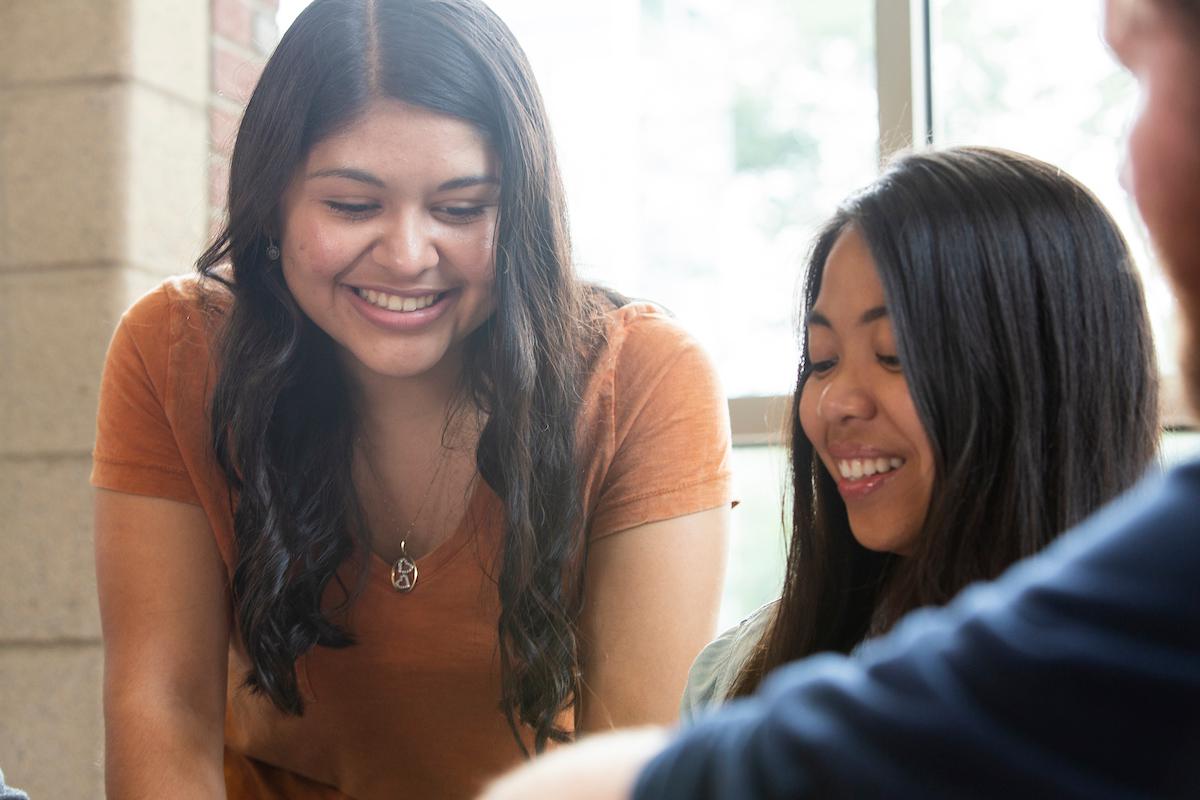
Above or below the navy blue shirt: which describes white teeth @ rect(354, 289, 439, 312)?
above

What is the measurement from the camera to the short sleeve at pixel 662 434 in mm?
1455

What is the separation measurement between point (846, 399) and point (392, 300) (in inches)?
20.5

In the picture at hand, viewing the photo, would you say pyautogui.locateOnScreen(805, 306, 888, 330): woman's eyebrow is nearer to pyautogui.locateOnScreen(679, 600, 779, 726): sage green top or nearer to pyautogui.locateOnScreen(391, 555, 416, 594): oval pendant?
pyautogui.locateOnScreen(679, 600, 779, 726): sage green top

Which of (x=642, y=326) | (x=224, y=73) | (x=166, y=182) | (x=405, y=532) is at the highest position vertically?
(x=224, y=73)

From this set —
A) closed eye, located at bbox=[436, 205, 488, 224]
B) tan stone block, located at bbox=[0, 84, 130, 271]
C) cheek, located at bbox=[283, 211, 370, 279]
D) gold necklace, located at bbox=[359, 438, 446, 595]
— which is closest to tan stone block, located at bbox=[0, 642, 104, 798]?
tan stone block, located at bbox=[0, 84, 130, 271]

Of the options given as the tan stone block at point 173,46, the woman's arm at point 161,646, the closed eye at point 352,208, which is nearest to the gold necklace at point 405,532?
the woman's arm at point 161,646

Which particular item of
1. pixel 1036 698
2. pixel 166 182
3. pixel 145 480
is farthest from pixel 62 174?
pixel 1036 698

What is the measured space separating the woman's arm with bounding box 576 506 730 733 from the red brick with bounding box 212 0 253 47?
1.29 m

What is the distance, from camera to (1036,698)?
14.0 inches

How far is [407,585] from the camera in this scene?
148cm

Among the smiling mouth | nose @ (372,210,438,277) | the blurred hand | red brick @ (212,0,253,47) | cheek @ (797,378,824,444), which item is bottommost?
the blurred hand

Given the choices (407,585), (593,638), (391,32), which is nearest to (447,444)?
(407,585)

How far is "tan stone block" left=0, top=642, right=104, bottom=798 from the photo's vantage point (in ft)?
7.02

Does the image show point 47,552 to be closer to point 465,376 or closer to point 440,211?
point 465,376
